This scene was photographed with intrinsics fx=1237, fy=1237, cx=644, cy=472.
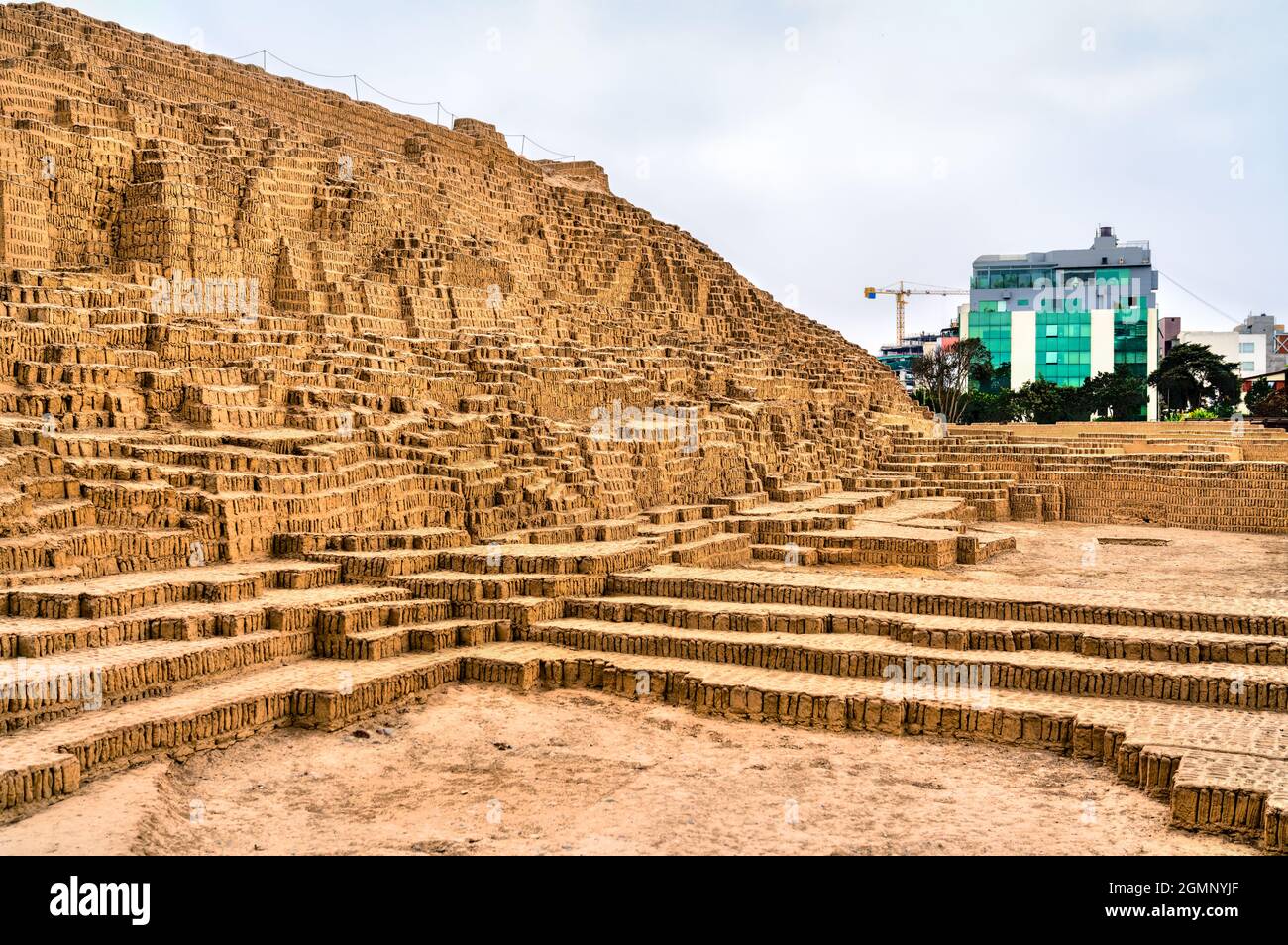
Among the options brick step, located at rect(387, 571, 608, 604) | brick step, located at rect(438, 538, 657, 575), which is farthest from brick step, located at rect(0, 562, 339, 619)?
brick step, located at rect(438, 538, 657, 575)

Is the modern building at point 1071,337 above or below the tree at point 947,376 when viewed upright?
above

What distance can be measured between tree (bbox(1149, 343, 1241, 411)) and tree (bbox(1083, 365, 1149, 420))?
2.78ft

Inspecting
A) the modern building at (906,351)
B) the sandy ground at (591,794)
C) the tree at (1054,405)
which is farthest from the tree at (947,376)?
the modern building at (906,351)

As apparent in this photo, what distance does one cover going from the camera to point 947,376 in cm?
5184

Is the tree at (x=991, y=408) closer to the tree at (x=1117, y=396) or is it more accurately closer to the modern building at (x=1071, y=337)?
the tree at (x=1117, y=396)

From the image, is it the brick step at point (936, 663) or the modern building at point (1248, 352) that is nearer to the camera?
the brick step at point (936, 663)

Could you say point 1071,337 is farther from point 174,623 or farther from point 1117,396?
point 174,623

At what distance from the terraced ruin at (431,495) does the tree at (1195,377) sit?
21430mm

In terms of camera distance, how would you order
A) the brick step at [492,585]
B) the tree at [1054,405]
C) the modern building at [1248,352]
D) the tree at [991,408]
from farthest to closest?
the modern building at [1248,352] → the tree at [991,408] → the tree at [1054,405] → the brick step at [492,585]

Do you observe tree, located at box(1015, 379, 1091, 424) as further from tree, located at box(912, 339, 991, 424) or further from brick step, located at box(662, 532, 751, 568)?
brick step, located at box(662, 532, 751, 568)

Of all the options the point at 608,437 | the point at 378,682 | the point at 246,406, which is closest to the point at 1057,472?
the point at 608,437

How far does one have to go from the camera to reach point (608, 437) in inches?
760

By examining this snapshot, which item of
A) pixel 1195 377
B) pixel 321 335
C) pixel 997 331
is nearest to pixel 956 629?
pixel 321 335

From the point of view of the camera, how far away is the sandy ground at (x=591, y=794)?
760cm
